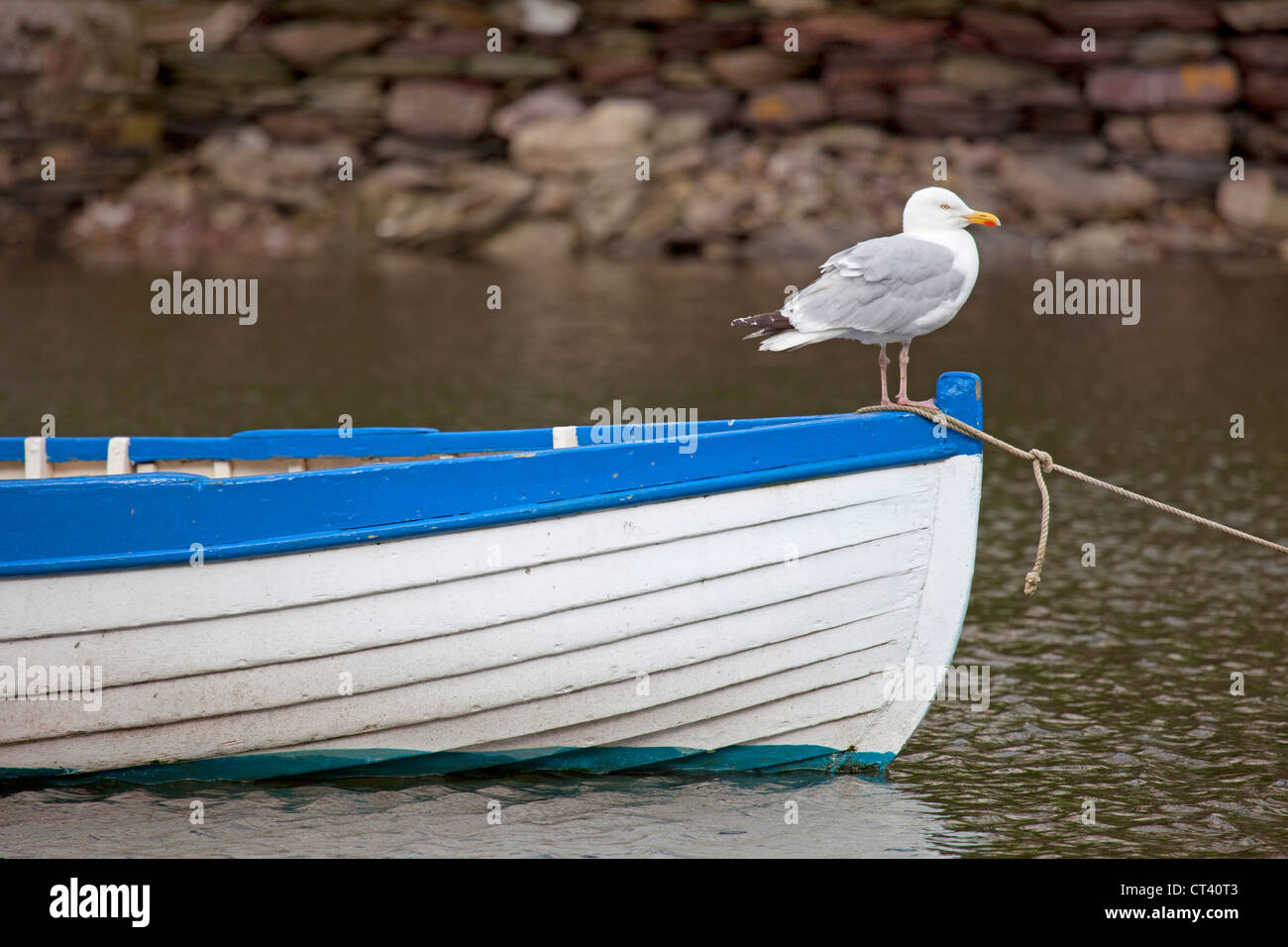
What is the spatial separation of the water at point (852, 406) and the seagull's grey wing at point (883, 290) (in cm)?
197

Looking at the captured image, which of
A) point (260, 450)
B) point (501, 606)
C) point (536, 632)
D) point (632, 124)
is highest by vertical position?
point (632, 124)

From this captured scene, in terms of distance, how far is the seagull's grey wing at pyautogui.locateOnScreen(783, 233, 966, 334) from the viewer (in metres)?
6.43

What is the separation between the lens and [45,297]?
23047 mm

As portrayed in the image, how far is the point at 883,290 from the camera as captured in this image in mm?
6445

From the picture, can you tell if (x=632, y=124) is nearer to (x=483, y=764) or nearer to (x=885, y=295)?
(x=885, y=295)

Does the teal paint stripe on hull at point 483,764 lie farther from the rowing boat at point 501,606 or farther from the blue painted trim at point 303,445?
the blue painted trim at point 303,445

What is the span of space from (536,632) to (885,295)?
6.50 feet

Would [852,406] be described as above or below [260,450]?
above

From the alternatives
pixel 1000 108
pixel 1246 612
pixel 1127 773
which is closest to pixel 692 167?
pixel 1000 108

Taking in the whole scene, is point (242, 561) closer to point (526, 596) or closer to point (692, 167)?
point (526, 596)

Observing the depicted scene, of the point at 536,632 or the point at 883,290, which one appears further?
the point at 883,290

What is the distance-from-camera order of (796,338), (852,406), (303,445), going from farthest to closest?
(852,406), (303,445), (796,338)

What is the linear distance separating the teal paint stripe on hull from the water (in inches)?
2.7

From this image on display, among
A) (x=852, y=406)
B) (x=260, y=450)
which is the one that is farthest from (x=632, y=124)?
(x=260, y=450)
